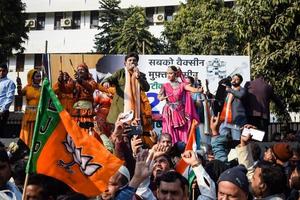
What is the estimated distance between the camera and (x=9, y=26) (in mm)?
28859

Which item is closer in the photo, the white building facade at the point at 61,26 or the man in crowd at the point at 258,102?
the man in crowd at the point at 258,102

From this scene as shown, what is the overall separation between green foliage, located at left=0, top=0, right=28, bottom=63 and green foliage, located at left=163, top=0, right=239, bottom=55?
8.43 m

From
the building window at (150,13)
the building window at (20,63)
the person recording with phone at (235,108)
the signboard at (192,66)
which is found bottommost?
the person recording with phone at (235,108)

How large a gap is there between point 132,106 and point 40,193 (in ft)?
15.1

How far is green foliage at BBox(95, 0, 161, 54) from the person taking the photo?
35.6 metres

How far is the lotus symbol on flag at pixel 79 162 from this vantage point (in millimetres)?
4090

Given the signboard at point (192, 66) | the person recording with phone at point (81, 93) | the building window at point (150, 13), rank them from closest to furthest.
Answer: the person recording with phone at point (81, 93), the signboard at point (192, 66), the building window at point (150, 13)

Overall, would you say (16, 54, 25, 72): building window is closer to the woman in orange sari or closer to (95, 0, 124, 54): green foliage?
(95, 0, 124, 54): green foliage

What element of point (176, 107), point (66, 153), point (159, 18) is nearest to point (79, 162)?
point (66, 153)

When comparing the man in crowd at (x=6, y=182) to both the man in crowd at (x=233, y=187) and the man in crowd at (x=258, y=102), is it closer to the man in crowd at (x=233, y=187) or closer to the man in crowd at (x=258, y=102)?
the man in crowd at (x=233, y=187)

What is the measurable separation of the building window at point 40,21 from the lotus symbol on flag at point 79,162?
146 ft

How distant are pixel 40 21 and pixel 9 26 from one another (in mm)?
19223

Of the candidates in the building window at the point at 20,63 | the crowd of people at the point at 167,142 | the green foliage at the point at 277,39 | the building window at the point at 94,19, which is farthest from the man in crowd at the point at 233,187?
the building window at the point at 94,19

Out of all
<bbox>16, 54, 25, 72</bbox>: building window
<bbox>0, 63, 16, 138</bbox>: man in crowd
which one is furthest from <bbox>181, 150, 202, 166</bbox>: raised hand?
<bbox>16, 54, 25, 72</bbox>: building window
